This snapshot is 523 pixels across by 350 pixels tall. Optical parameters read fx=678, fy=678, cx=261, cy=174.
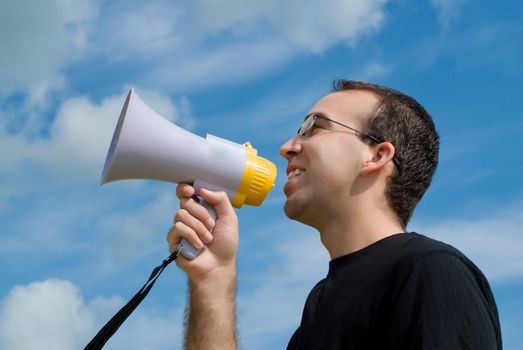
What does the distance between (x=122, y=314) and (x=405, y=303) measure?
175 cm

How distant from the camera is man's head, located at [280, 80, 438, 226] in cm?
391

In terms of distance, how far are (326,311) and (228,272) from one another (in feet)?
3.38

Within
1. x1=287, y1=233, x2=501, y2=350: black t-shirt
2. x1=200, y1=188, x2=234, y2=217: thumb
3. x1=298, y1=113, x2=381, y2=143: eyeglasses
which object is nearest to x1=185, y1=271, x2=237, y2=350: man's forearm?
x1=200, y1=188, x2=234, y2=217: thumb

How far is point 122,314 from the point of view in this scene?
3938 millimetres

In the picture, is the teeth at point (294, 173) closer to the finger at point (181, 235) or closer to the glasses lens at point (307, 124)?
the glasses lens at point (307, 124)

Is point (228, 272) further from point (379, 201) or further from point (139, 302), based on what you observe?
point (379, 201)

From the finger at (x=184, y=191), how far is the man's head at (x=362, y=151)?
1.91 ft

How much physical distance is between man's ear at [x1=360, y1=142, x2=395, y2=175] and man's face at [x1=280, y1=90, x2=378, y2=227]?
3 centimetres

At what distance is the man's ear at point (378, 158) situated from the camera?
12.9 feet

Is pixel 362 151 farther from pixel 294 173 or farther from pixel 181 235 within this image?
pixel 181 235

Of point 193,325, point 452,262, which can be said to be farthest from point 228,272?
point 452,262

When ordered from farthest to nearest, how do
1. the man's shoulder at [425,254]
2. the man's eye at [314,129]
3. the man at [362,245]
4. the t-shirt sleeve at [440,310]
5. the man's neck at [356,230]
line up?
the man's eye at [314,129] < the man's neck at [356,230] < the man's shoulder at [425,254] < the man at [362,245] < the t-shirt sleeve at [440,310]

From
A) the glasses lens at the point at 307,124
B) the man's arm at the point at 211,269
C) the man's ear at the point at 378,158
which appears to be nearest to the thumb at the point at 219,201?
the man's arm at the point at 211,269

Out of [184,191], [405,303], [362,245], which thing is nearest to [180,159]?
[184,191]
